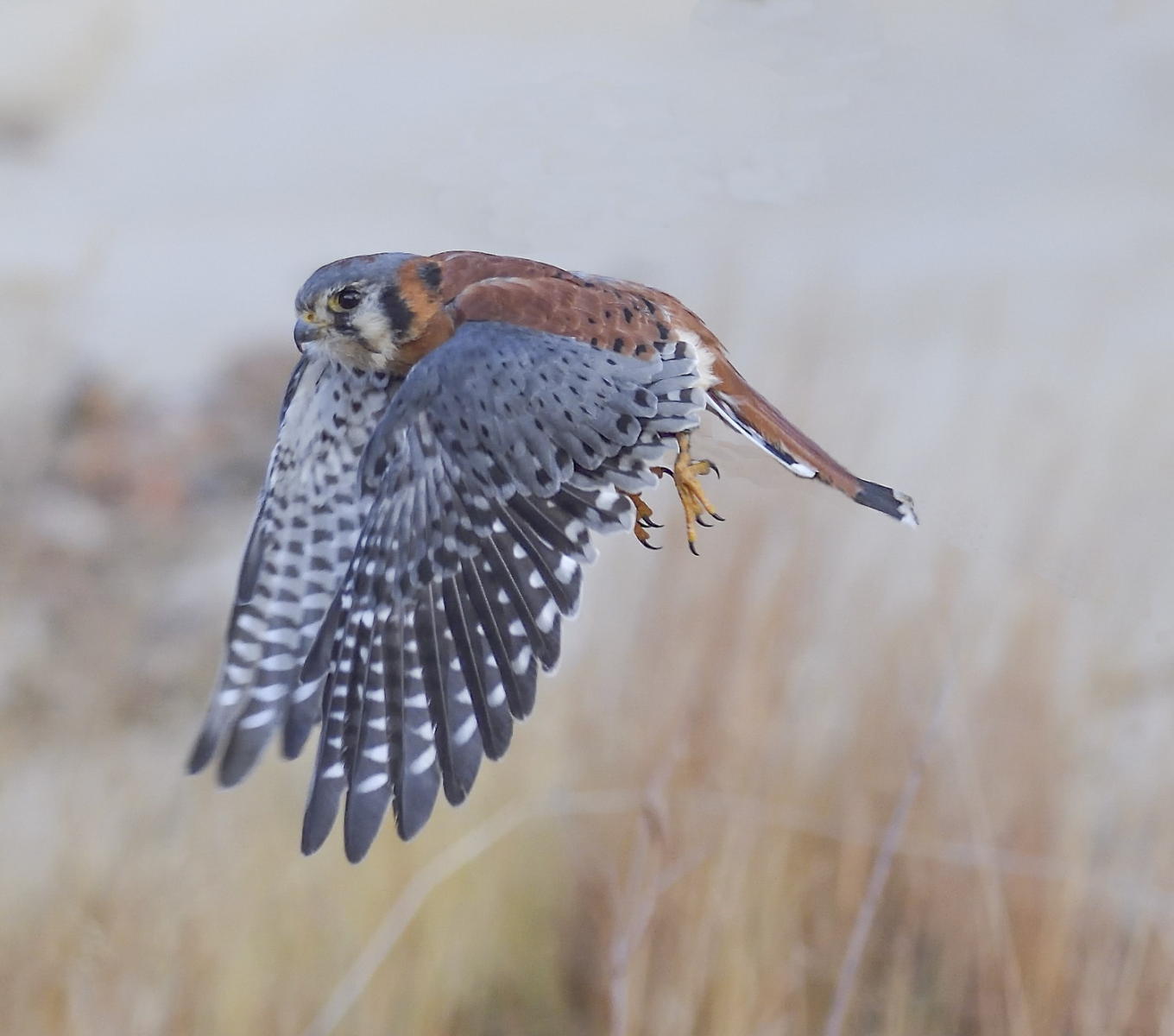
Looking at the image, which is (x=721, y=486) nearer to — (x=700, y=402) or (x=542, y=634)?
(x=700, y=402)

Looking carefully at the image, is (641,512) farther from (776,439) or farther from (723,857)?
(723,857)

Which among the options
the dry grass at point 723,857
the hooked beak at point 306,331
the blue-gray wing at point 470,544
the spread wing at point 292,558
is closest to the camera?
the blue-gray wing at point 470,544

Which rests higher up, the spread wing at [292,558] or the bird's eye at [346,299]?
the bird's eye at [346,299]

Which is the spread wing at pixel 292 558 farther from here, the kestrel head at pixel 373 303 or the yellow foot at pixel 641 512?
the yellow foot at pixel 641 512

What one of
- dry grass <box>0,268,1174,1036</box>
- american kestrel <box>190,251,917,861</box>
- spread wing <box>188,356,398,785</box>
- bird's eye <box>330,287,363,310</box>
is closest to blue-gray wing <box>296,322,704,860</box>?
american kestrel <box>190,251,917,861</box>

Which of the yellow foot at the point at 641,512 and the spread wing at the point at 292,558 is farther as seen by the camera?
the spread wing at the point at 292,558

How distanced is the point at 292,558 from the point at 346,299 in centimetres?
31

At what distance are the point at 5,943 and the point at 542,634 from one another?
1.33 metres

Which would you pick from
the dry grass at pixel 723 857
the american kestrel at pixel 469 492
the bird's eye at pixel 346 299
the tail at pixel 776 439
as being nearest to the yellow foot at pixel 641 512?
the american kestrel at pixel 469 492

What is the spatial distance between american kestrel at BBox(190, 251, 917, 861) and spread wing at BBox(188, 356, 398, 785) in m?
0.14

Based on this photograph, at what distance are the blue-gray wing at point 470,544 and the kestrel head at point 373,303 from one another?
0.26ft

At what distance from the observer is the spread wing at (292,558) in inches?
44.0

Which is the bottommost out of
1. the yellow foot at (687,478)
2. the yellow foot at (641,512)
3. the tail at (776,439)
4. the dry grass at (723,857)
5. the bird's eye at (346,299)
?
the dry grass at (723,857)

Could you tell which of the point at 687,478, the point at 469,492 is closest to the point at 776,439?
the point at 687,478
